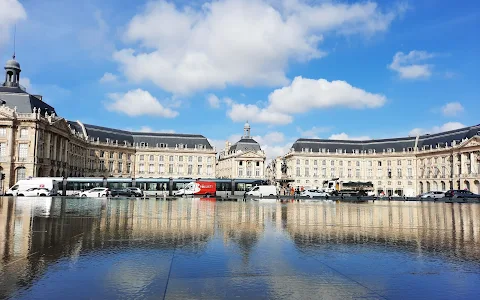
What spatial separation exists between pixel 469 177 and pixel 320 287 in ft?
367

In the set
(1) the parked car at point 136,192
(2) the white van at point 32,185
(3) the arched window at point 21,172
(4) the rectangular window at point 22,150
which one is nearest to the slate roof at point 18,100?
(4) the rectangular window at point 22,150

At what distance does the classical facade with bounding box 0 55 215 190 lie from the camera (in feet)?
241

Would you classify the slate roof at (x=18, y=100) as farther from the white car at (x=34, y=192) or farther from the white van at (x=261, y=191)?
the white van at (x=261, y=191)

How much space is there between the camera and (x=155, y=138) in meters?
136

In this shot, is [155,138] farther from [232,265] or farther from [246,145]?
[232,265]

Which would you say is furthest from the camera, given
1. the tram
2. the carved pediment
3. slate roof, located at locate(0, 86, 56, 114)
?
the carved pediment

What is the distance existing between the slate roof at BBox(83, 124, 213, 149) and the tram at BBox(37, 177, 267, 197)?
58.5 m

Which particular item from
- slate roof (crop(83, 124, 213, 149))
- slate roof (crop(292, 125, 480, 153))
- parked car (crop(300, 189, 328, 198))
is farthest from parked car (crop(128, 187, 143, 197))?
slate roof (crop(292, 125, 480, 153))

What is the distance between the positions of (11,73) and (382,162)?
11546 cm

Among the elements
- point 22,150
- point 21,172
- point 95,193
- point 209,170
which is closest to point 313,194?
point 95,193

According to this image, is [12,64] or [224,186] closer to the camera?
[224,186]

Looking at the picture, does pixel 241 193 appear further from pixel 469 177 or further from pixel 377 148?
pixel 377 148

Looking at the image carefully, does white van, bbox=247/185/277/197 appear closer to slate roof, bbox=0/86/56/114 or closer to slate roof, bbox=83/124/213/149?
slate roof, bbox=0/86/56/114

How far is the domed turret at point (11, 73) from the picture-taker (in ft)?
264
